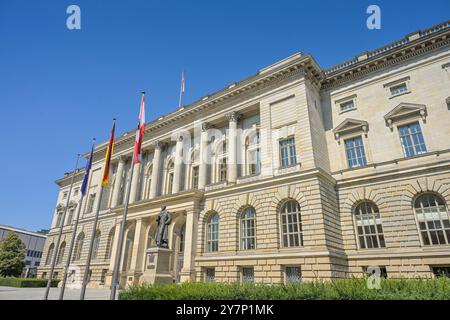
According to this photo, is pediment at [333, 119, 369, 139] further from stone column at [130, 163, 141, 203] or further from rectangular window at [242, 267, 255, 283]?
stone column at [130, 163, 141, 203]

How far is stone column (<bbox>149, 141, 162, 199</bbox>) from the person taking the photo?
33031 mm

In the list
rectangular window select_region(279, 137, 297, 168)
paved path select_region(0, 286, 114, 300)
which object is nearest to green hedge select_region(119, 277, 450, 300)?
paved path select_region(0, 286, 114, 300)

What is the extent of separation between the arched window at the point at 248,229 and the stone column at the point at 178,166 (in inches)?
366

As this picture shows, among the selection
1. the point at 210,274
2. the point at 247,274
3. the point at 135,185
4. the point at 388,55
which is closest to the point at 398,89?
the point at 388,55

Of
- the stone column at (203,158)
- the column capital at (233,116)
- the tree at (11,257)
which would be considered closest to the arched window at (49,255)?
the tree at (11,257)

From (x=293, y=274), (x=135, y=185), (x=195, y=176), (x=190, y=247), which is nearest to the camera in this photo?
(x=293, y=274)

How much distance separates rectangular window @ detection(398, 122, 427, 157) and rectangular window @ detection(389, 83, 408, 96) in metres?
3.21

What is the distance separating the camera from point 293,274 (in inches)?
799

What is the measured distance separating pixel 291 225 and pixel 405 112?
1251cm

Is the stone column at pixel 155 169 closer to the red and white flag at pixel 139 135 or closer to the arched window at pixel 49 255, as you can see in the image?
the red and white flag at pixel 139 135

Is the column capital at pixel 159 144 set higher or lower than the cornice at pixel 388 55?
lower

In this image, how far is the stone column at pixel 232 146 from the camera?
26.5 metres

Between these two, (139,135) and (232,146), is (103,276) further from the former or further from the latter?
(139,135)
